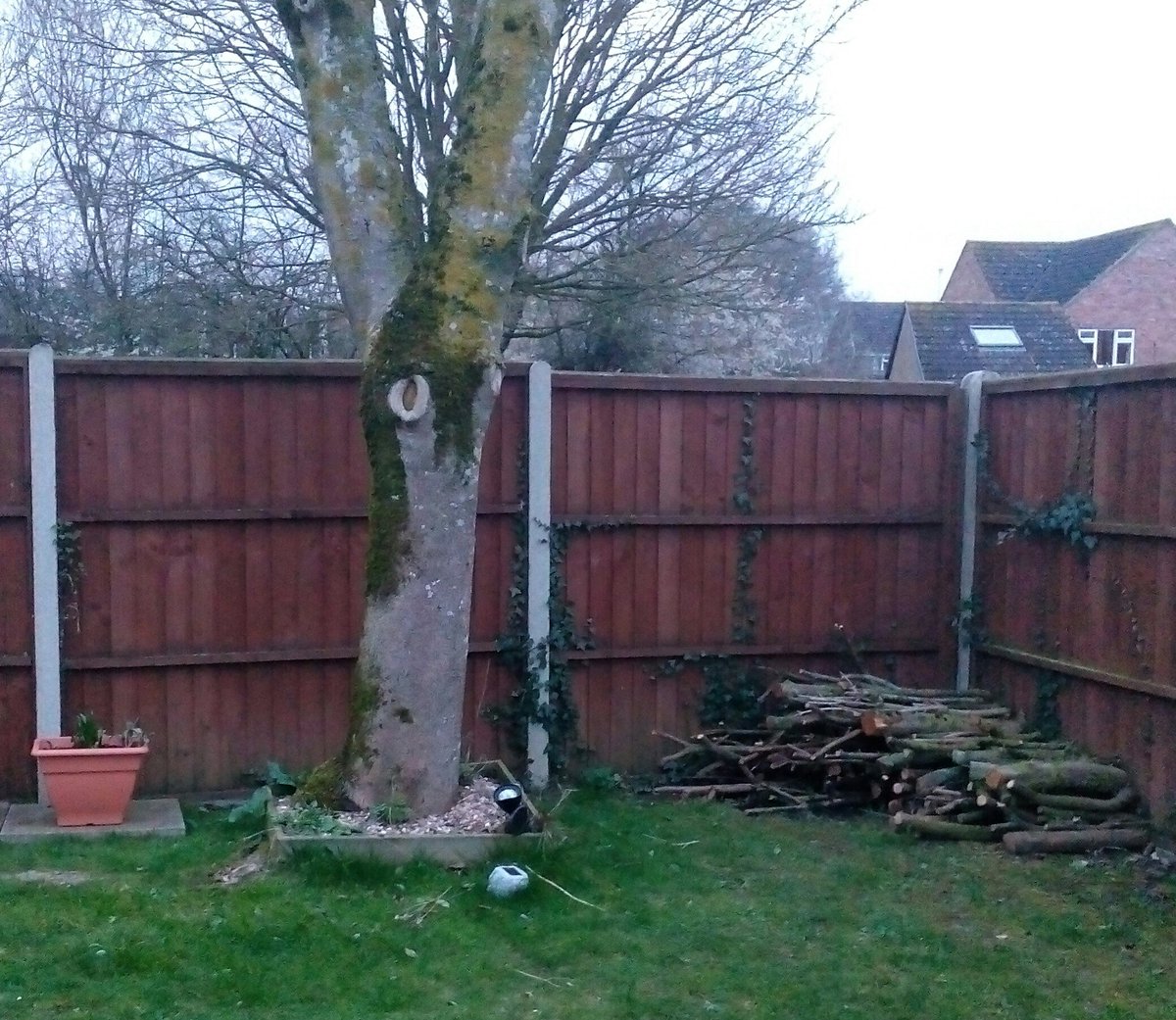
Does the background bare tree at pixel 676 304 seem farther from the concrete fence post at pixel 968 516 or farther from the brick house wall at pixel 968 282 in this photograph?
the brick house wall at pixel 968 282

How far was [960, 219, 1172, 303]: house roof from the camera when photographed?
3142 centimetres

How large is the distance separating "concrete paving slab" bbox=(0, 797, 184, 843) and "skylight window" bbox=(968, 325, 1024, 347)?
813 inches

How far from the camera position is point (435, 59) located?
11172 mm

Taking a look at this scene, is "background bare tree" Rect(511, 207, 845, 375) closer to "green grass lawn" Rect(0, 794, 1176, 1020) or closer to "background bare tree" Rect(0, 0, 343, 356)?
"background bare tree" Rect(0, 0, 343, 356)

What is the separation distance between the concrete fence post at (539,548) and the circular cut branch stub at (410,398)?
5.16 ft

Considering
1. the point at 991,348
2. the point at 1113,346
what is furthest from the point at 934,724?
the point at 1113,346

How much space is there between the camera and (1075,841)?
6035 millimetres

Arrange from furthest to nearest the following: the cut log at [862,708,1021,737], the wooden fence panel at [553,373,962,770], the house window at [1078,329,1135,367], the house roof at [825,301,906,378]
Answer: the house window at [1078,329,1135,367] < the house roof at [825,301,906,378] < the wooden fence panel at [553,373,962,770] < the cut log at [862,708,1021,737]

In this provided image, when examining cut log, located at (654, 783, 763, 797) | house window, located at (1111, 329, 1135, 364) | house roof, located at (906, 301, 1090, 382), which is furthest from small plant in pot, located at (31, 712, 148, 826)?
house window, located at (1111, 329, 1135, 364)

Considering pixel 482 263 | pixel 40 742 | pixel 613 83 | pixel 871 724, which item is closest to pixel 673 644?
pixel 871 724

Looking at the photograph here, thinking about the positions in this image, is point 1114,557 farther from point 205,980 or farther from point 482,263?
point 205,980

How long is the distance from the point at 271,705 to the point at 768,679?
2759 millimetres

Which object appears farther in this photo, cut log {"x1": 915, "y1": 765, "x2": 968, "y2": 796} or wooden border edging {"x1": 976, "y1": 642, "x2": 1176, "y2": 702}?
cut log {"x1": 915, "y1": 765, "x2": 968, "y2": 796}

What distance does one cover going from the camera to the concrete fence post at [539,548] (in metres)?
7.05
